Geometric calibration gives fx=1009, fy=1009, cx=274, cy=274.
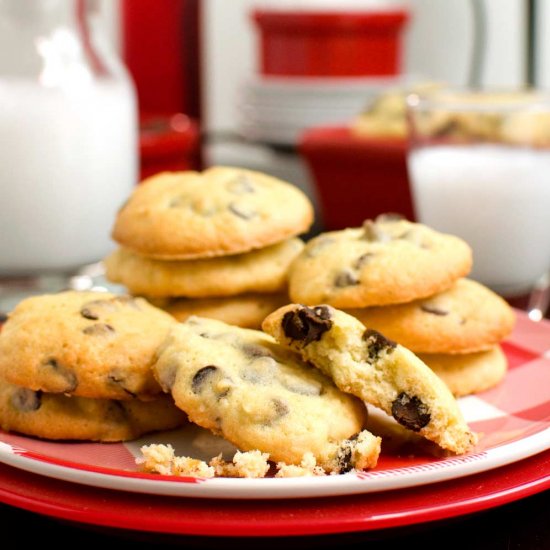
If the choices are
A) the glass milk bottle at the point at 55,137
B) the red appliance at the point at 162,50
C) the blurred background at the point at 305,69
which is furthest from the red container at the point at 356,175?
the red appliance at the point at 162,50

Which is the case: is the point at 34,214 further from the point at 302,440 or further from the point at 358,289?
the point at 302,440

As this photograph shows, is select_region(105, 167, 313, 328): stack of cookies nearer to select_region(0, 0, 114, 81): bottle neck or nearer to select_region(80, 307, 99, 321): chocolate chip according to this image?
select_region(80, 307, 99, 321): chocolate chip

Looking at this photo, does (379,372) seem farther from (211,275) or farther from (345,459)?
(211,275)

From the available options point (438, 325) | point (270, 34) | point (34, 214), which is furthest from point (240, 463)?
point (270, 34)

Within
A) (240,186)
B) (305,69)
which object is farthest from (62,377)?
(305,69)

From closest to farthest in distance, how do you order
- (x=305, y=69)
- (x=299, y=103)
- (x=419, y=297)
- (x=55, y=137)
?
1. (x=419, y=297)
2. (x=55, y=137)
3. (x=299, y=103)
4. (x=305, y=69)

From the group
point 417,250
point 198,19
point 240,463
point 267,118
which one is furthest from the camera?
point 198,19

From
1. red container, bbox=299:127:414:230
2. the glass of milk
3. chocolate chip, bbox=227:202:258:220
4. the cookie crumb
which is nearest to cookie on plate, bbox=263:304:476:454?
the cookie crumb

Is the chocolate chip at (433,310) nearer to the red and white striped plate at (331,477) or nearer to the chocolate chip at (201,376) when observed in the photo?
the red and white striped plate at (331,477)

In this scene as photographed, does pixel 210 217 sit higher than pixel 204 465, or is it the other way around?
pixel 210 217
